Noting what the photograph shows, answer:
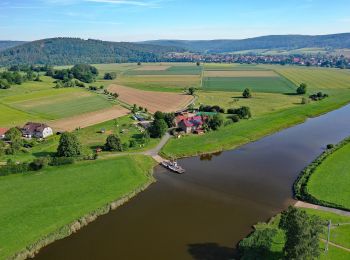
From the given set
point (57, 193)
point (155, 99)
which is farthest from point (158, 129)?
point (155, 99)

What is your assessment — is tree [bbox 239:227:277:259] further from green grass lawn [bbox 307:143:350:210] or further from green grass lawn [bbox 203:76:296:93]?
green grass lawn [bbox 203:76:296:93]

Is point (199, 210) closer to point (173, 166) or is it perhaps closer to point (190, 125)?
point (173, 166)

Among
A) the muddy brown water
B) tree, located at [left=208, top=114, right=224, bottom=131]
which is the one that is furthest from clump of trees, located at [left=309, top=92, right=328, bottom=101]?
the muddy brown water

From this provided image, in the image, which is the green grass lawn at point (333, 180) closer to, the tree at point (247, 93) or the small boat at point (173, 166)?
the small boat at point (173, 166)

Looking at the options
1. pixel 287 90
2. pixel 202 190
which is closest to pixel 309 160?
pixel 202 190

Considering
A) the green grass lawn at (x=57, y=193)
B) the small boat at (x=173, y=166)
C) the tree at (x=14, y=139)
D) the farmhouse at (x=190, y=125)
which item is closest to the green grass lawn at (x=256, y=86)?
the farmhouse at (x=190, y=125)

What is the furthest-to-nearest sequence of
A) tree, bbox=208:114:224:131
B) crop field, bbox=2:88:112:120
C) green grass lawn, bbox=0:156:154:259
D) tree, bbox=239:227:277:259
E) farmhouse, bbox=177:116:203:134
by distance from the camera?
crop field, bbox=2:88:112:120 → tree, bbox=208:114:224:131 → farmhouse, bbox=177:116:203:134 → green grass lawn, bbox=0:156:154:259 → tree, bbox=239:227:277:259
